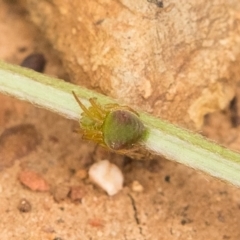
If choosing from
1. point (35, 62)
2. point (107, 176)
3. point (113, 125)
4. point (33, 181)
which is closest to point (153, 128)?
point (113, 125)

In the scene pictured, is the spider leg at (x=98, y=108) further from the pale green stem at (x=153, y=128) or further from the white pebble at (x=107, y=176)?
the white pebble at (x=107, y=176)

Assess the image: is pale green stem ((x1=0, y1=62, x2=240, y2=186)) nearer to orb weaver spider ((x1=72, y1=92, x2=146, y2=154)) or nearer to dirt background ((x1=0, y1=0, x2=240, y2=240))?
orb weaver spider ((x1=72, y1=92, x2=146, y2=154))

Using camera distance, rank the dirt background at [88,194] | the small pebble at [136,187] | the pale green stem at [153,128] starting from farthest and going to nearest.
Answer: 1. the small pebble at [136,187]
2. the dirt background at [88,194]
3. the pale green stem at [153,128]

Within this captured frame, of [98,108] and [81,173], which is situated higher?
[98,108]

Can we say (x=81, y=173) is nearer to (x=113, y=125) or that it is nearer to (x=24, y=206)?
(x=24, y=206)

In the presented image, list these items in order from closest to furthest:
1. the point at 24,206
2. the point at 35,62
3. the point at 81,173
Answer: the point at 24,206
the point at 81,173
the point at 35,62

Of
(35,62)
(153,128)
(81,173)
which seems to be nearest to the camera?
(153,128)

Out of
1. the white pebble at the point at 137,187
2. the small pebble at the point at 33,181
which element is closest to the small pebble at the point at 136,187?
the white pebble at the point at 137,187

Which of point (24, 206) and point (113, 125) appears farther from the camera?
point (24, 206)
